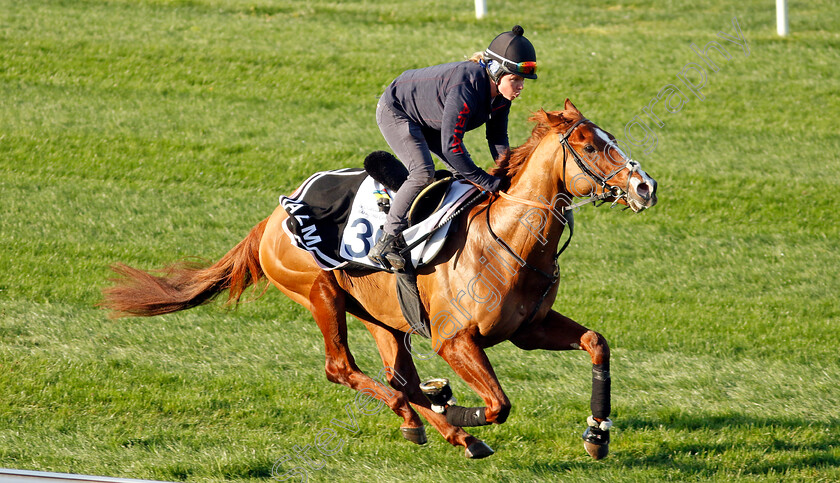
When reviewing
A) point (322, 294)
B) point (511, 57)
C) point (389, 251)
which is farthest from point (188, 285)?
point (511, 57)

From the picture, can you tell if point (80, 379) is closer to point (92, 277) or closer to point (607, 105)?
point (92, 277)

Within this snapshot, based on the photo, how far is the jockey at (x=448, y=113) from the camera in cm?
517

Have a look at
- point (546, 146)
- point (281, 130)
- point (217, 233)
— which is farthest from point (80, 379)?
point (281, 130)

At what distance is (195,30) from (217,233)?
19.3 ft

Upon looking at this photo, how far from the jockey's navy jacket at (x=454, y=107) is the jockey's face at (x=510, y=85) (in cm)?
12

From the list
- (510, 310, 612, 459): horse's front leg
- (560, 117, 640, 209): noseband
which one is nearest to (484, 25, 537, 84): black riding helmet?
(560, 117, 640, 209): noseband

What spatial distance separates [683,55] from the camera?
45.3 ft

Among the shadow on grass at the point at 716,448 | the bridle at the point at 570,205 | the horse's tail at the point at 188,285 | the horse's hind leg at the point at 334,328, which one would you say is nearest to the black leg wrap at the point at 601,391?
the bridle at the point at 570,205

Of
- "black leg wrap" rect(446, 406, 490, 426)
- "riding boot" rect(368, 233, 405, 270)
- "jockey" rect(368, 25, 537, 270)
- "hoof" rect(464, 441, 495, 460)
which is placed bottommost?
"hoof" rect(464, 441, 495, 460)

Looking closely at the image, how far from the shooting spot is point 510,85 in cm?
519

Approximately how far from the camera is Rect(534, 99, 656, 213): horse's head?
4.70 m

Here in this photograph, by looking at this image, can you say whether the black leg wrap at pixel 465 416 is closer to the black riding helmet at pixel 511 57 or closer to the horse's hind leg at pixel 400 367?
the horse's hind leg at pixel 400 367

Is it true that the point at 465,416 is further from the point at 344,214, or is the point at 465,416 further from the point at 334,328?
the point at 344,214

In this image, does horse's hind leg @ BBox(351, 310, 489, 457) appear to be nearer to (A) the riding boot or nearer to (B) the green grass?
(B) the green grass
